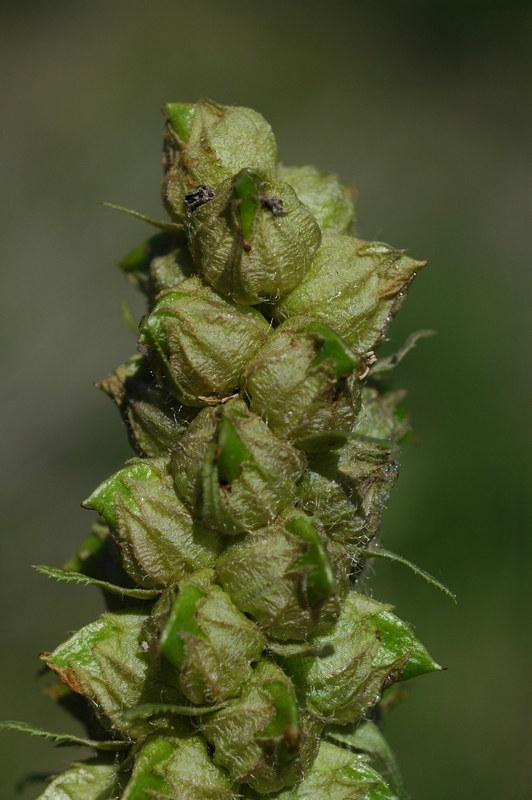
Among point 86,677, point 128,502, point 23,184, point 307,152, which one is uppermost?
point 307,152

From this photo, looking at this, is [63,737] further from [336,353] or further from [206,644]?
[336,353]

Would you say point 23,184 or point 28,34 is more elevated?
point 28,34

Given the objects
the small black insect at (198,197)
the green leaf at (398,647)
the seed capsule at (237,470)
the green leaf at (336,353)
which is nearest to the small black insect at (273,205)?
the small black insect at (198,197)

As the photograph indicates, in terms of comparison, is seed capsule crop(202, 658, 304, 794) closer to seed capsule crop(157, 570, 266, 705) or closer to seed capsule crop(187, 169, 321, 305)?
seed capsule crop(157, 570, 266, 705)

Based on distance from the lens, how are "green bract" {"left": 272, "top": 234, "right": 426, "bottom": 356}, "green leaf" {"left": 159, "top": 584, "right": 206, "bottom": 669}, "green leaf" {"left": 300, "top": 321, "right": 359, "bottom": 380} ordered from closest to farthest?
"green leaf" {"left": 159, "top": 584, "right": 206, "bottom": 669}
"green leaf" {"left": 300, "top": 321, "right": 359, "bottom": 380}
"green bract" {"left": 272, "top": 234, "right": 426, "bottom": 356}

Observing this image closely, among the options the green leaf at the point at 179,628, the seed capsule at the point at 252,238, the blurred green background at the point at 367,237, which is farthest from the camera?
the blurred green background at the point at 367,237

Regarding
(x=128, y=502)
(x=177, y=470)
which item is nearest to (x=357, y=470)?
(x=177, y=470)

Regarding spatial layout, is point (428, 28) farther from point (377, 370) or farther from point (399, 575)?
point (377, 370)

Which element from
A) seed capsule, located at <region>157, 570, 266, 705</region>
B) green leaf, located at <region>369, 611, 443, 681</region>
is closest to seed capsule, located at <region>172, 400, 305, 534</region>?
seed capsule, located at <region>157, 570, 266, 705</region>

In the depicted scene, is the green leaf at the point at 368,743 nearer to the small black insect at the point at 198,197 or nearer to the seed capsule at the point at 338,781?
the seed capsule at the point at 338,781
